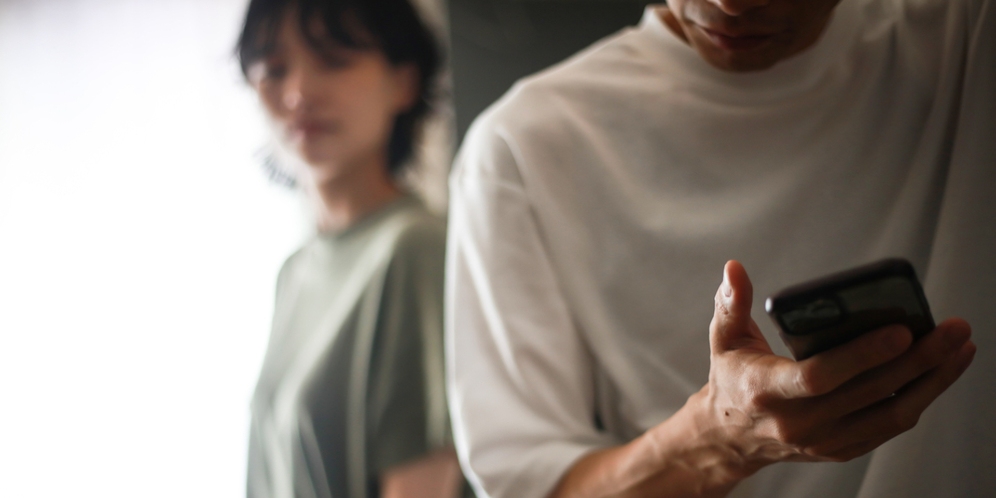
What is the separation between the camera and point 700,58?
0.77 metres

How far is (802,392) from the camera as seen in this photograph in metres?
0.43

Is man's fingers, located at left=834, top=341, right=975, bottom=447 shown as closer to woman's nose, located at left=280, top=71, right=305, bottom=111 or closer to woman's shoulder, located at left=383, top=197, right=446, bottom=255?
woman's shoulder, located at left=383, top=197, right=446, bottom=255

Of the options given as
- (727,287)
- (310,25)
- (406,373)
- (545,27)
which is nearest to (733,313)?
(727,287)

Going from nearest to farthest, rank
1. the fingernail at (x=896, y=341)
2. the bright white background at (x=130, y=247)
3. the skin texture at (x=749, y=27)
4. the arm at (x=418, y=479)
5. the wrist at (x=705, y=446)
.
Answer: the fingernail at (x=896, y=341), the wrist at (x=705, y=446), the skin texture at (x=749, y=27), the arm at (x=418, y=479), the bright white background at (x=130, y=247)

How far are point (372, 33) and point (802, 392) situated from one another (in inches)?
51.2

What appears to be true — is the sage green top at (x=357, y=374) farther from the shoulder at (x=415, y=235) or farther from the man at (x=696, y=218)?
the man at (x=696, y=218)

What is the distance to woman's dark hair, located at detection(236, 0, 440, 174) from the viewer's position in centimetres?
153

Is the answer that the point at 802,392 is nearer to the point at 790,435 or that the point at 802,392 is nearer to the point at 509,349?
the point at 790,435

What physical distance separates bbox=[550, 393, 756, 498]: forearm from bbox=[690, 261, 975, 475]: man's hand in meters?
0.05

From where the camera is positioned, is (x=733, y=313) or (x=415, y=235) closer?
(x=733, y=313)

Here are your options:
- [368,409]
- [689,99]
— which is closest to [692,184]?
[689,99]

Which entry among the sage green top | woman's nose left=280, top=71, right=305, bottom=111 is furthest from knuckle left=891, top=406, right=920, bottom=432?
woman's nose left=280, top=71, right=305, bottom=111

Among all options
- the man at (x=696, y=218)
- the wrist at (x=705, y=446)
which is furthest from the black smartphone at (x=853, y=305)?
the man at (x=696, y=218)

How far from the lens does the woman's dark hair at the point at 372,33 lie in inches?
60.4
